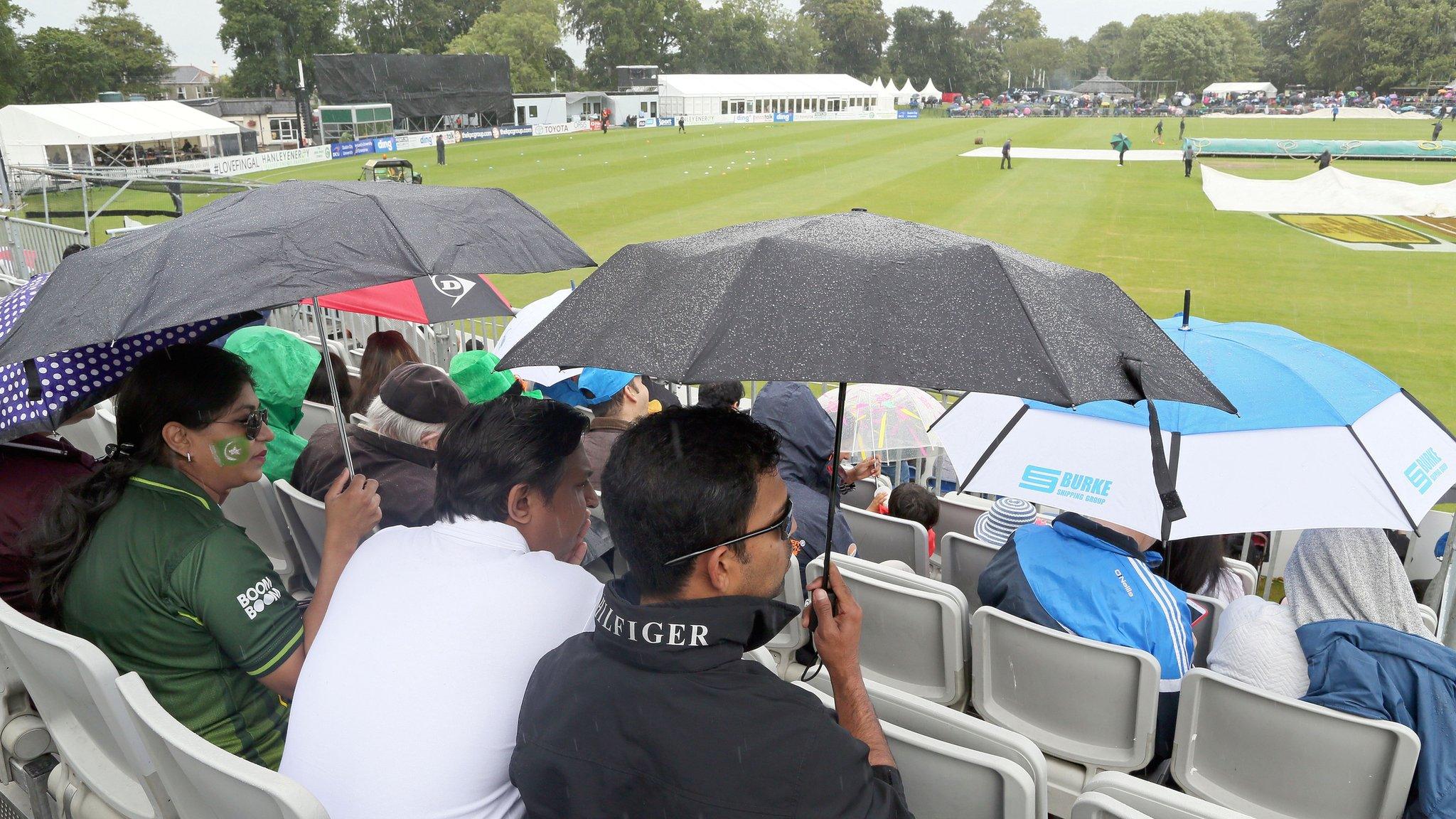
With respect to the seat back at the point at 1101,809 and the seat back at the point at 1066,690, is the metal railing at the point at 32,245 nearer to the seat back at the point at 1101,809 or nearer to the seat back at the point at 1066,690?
the seat back at the point at 1066,690

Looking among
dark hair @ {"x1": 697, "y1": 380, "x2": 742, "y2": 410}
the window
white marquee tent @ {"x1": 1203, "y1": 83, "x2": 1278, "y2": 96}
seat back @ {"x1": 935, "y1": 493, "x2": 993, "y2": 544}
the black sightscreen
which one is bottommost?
seat back @ {"x1": 935, "y1": 493, "x2": 993, "y2": 544}

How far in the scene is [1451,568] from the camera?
2.93m

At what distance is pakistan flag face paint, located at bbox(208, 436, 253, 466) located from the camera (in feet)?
7.78

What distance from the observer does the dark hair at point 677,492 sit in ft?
5.10

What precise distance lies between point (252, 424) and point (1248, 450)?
2.88m

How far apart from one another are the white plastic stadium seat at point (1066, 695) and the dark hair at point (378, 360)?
2.98 m

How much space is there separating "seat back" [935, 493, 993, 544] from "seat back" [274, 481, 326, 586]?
2.83 m

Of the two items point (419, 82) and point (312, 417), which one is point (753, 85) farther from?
point (312, 417)

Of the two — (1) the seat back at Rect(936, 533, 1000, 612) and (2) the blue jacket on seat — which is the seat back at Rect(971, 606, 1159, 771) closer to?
(2) the blue jacket on seat

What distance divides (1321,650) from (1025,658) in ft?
2.39

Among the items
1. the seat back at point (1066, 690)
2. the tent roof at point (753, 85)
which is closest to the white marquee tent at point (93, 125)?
the seat back at point (1066, 690)

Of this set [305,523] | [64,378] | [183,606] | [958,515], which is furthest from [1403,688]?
[64,378]

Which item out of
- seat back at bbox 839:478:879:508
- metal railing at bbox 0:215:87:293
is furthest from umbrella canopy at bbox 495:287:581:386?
metal railing at bbox 0:215:87:293

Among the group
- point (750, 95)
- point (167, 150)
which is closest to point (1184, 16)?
point (750, 95)
